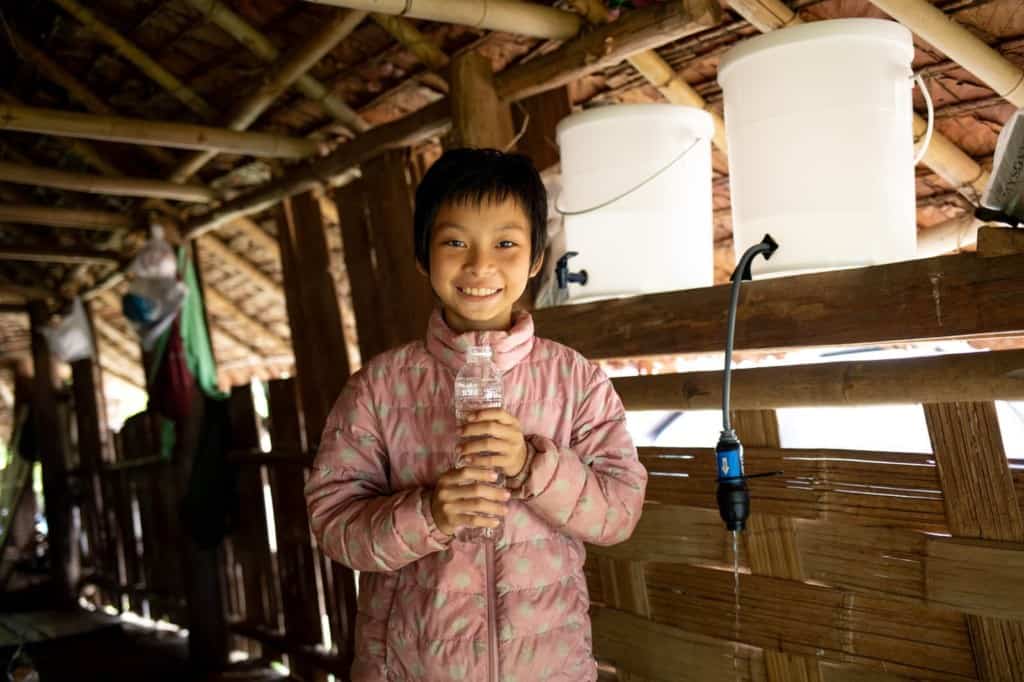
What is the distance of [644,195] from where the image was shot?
1.99 meters

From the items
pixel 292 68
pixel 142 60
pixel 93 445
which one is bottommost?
pixel 93 445

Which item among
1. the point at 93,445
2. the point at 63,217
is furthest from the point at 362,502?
the point at 93,445

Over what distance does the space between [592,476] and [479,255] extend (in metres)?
0.40

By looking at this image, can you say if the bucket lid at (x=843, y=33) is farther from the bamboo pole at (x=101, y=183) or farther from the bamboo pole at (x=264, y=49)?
the bamboo pole at (x=101, y=183)

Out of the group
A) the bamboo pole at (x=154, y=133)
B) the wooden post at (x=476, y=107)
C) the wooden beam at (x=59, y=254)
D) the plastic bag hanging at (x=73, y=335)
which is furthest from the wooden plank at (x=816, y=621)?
the plastic bag hanging at (x=73, y=335)

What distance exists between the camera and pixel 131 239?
550 centimetres

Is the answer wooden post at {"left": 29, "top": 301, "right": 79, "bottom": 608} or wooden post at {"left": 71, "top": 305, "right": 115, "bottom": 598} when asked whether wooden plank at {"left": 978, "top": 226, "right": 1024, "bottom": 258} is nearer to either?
wooden post at {"left": 71, "top": 305, "right": 115, "bottom": 598}

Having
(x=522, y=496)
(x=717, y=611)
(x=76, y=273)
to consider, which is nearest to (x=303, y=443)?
(x=717, y=611)

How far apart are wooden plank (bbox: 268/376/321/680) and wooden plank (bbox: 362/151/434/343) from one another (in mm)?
898

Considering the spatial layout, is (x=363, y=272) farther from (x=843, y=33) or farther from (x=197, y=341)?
(x=843, y=33)

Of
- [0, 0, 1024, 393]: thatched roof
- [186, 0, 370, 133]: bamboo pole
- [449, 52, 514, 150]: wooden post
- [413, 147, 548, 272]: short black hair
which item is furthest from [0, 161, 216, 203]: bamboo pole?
[413, 147, 548, 272]: short black hair

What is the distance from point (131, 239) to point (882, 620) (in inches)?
205

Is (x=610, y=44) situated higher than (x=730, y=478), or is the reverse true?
(x=610, y=44)

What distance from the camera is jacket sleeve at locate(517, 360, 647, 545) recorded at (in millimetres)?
1282
